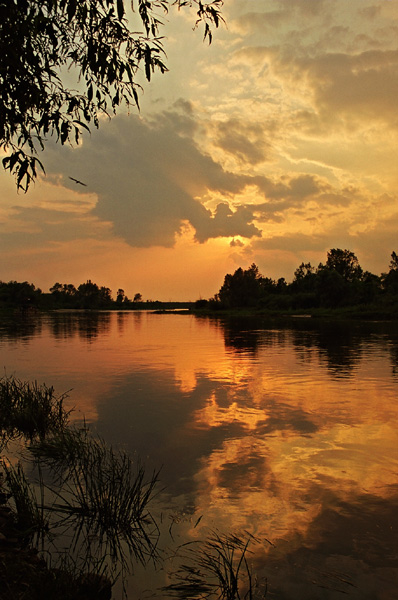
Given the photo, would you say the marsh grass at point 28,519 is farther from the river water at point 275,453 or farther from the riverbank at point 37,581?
the river water at point 275,453

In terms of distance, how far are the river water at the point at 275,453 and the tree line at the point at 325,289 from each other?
3597 inches

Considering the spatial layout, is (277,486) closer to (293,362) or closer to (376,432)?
(376,432)

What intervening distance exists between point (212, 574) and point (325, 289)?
133m

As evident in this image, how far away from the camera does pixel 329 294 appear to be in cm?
13488

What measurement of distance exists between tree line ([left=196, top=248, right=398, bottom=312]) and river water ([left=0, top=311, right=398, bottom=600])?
91369 mm

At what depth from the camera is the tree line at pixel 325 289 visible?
415 feet

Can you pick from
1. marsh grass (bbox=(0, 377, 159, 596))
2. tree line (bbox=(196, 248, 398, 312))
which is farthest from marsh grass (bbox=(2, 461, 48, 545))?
tree line (bbox=(196, 248, 398, 312))

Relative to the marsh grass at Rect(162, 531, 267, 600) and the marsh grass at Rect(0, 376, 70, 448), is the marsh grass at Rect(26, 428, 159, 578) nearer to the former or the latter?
the marsh grass at Rect(162, 531, 267, 600)

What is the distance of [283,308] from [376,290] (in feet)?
130

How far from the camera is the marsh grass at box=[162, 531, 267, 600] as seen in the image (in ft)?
22.3

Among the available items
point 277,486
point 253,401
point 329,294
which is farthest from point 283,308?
point 277,486

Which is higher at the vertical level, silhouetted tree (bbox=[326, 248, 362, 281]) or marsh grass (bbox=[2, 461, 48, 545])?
silhouetted tree (bbox=[326, 248, 362, 281])

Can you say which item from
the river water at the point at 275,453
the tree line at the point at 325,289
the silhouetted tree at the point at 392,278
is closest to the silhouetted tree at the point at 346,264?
the tree line at the point at 325,289

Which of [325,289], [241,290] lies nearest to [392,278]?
[325,289]
